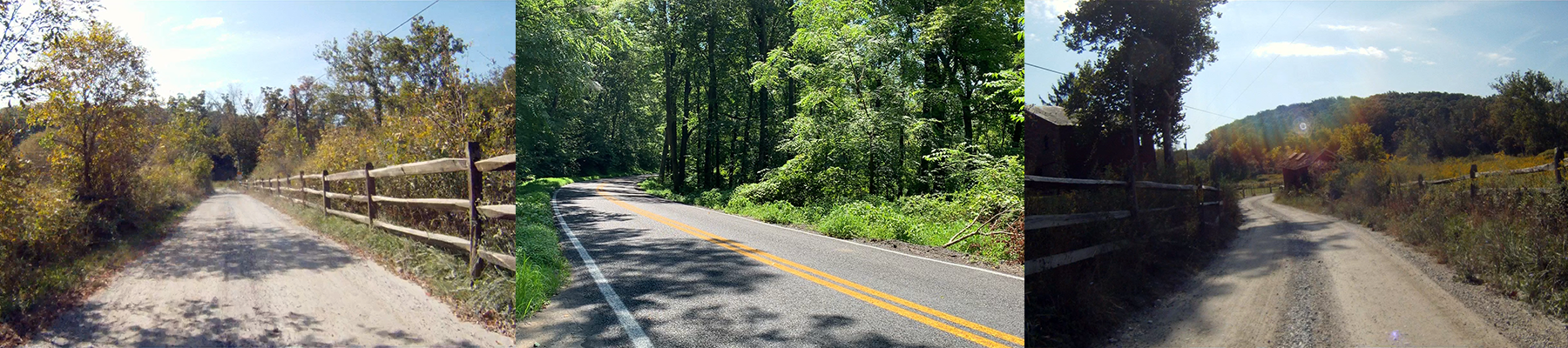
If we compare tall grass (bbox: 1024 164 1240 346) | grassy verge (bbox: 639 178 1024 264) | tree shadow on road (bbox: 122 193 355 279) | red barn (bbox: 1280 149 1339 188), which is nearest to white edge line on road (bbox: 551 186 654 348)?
grassy verge (bbox: 639 178 1024 264)

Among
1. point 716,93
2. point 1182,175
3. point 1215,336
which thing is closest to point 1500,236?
point 1215,336

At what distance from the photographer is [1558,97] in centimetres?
127

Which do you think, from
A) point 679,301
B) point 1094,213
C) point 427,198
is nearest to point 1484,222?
point 1094,213

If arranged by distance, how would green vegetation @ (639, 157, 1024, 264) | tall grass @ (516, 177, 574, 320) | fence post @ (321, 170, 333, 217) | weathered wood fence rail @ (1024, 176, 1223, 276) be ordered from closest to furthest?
1. weathered wood fence rail @ (1024, 176, 1223, 276)
2. tall grass @ (516, 177, 574, 320)
3. fence post @ (321, 170, 333, 217)
4. green vegetation @ (639, 157, 1024, 264)

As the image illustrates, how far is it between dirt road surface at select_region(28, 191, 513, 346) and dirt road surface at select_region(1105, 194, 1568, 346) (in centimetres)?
265

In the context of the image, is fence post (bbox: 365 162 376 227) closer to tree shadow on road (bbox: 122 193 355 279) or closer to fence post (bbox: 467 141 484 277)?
tree shadow on road (bbox: 122 193 355 279)

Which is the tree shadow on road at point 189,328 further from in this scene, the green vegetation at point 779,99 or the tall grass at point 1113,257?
the tall grass at point 1113,257

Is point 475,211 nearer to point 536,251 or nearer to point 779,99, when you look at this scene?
point 536,251

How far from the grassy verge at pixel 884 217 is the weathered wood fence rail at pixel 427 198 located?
1.71 meters

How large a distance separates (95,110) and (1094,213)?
3944mm

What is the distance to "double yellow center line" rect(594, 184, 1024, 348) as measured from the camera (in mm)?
3111

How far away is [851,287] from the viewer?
4008 mm

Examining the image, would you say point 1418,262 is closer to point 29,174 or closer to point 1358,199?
point 1358,199

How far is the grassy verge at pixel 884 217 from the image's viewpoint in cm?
464
